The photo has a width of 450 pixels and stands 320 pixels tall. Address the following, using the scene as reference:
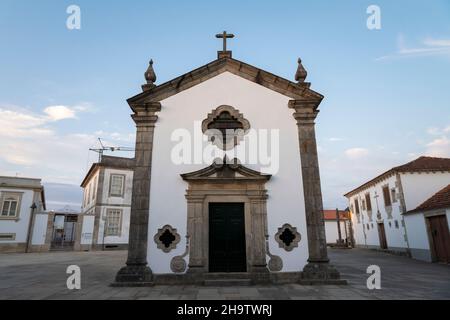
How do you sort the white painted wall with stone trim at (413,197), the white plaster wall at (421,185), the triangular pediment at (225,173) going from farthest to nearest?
the white plaster wall at (421,185), the white painted wall with stone trim at (413,197), the triangular pediment at (225,173)

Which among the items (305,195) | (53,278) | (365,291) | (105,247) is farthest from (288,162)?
(105,247)

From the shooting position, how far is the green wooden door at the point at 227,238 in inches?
318

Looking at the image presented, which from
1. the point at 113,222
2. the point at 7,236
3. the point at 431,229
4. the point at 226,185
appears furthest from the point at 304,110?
the point at 7,236

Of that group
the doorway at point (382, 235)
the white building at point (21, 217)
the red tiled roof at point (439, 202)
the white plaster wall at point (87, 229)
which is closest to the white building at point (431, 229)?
the red tiled roof at point (439, 202)

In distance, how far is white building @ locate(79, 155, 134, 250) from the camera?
2362cm

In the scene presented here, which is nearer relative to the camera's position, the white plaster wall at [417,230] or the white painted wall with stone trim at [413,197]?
the white plaster wall at [417,230]

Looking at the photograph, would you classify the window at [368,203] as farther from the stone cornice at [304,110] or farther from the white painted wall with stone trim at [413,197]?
the stone cornice at [304,110]

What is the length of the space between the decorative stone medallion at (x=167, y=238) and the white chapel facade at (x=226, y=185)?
29 millimetres

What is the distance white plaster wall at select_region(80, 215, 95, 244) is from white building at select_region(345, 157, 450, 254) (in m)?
23.9

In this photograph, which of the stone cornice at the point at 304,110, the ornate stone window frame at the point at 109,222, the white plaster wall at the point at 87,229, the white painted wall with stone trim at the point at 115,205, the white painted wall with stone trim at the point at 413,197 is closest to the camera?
the stone cornice at the point at 304,110

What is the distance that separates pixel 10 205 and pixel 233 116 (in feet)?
71.3

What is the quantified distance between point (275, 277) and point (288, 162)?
3517 millimetres

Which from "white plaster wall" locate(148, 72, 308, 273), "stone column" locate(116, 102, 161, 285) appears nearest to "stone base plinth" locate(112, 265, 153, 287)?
"stone column" locate(116, 102, 161, 285)

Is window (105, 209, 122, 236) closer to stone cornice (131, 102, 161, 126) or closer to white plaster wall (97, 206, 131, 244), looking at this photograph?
white plaster wall (97, 206, 131, 244)
